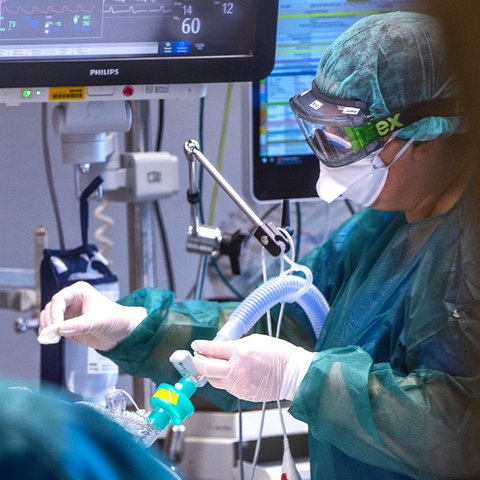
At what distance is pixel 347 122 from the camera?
4.48 feet

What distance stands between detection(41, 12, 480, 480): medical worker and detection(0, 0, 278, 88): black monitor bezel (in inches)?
12.0

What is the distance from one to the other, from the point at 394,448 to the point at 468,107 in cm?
84

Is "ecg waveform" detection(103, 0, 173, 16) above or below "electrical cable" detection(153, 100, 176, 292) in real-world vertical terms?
above

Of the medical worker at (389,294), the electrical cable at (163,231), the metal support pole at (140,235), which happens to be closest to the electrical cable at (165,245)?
the electrical cable at (163,231)

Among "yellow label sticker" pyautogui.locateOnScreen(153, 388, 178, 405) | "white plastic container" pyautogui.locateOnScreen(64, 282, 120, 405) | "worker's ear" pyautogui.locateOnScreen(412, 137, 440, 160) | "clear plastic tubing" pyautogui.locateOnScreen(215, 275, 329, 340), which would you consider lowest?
"white plastic container" pyautogui.locateOnScreen(64, 282, 120, 405)

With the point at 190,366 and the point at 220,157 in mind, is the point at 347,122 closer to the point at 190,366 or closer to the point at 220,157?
the point at 190,366

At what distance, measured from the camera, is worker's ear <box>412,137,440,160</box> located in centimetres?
140

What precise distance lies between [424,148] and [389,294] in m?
0.22

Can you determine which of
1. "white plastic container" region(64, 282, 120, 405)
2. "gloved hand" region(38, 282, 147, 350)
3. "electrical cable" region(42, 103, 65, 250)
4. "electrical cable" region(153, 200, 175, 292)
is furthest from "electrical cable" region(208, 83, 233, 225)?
"gloved hand" region(38, 282, 147, 350)

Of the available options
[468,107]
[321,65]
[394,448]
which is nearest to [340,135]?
[321,65]

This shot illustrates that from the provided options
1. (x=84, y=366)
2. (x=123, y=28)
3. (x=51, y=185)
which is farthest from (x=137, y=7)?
(x=51, y=185)

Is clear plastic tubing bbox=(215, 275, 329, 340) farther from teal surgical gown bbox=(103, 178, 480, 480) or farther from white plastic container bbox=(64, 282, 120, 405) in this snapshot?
white plastic container bbox=(64, 282, 120, 405)

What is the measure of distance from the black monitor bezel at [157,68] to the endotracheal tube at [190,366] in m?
0.43

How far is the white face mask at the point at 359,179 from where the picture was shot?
A: 141cm
